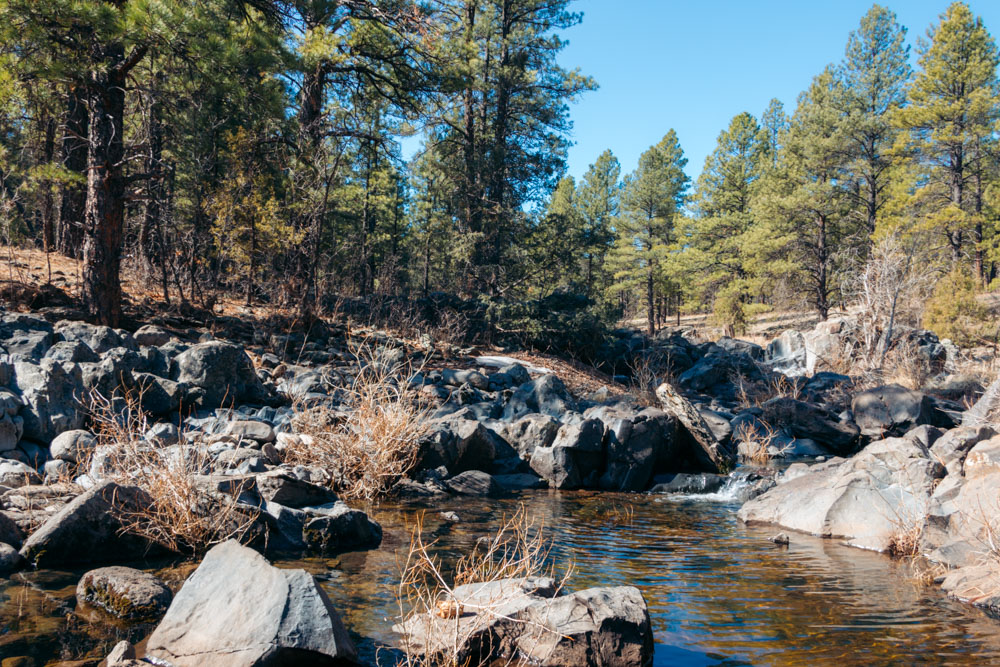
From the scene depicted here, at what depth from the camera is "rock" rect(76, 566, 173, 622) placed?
4.23m

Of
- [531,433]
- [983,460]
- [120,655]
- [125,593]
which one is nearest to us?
[120,655]

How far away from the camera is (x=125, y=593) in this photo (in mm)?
4293

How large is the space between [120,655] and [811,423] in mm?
12446

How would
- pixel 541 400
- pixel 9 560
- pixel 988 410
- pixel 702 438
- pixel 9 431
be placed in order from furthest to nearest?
pixel 541 400
pixel 702 438
pixel 988 410
pixel 9 431
pixel 9 560

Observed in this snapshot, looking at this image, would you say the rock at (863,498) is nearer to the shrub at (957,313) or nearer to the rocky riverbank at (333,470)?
the rocky riverbank at (333,470)

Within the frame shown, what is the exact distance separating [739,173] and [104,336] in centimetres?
3690

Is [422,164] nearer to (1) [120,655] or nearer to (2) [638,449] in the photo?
(2) [638,449]

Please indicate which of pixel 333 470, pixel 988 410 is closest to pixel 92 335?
pixel 333 470

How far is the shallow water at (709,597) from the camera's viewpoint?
404 centimetres

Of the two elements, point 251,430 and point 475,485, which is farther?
point 475,485

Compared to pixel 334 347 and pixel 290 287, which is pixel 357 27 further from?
pixel 334 347

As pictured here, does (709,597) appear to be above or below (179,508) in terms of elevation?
below

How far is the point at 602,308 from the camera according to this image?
1981 cm

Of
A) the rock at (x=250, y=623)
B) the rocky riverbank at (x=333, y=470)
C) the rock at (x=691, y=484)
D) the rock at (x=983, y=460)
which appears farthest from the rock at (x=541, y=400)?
the rock at (x=250, y=623)
